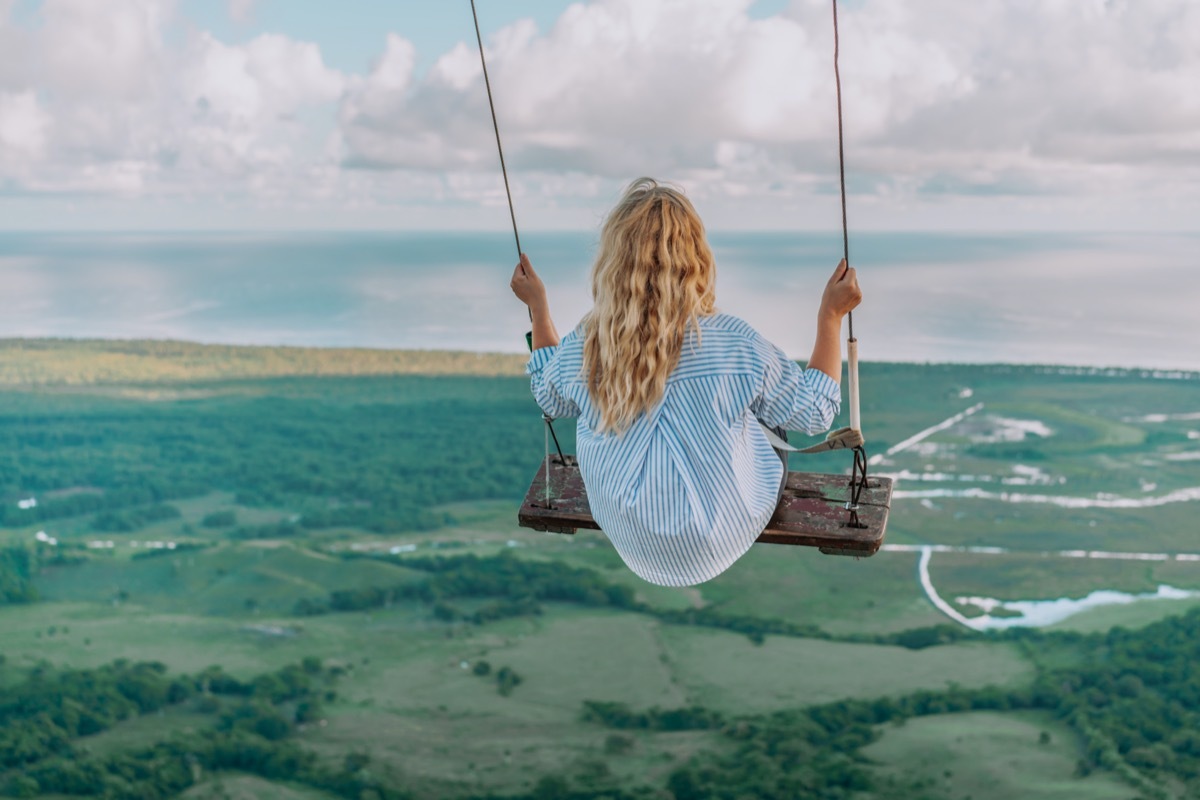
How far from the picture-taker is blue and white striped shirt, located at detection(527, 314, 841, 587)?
Answer: 214 centimetres

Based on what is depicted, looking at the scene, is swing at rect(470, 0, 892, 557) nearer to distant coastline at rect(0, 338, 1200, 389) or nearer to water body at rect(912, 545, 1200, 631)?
water body at rect(912, 545, 1200, 631)

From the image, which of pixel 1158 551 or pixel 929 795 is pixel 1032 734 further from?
pixel 1158 551

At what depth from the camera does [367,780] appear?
31.3 metres

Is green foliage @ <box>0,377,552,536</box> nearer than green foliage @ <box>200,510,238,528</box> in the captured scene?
No

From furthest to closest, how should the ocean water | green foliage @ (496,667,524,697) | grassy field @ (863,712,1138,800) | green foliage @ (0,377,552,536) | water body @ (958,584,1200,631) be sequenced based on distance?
the ocean water
green foliage @ (0,377,552,536)
water body @ (958,584,1200,631)
green foliage @ (496,667,524,697)
grassy field @ (863,712,1138,800)

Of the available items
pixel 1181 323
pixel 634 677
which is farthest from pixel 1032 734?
pixel 1181 323

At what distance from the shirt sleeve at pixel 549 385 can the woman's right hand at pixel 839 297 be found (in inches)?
21.2

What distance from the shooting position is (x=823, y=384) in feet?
7.14

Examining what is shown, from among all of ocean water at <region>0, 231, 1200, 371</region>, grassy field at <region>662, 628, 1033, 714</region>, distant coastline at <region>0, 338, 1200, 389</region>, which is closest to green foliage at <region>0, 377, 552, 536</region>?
distant coastline at <region>0, 338, 1200, 389</region>

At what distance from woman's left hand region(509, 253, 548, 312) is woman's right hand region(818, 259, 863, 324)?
61 centimetres

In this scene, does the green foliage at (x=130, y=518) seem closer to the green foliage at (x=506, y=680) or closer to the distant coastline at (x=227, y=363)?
the distant coastline at (x=227, y=363)

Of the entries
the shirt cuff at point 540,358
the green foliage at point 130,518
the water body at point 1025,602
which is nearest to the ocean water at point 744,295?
the water body at point 1025,602

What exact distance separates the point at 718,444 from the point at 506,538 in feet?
148

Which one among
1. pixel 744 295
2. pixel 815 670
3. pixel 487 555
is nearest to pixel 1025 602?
pixel 815 670
